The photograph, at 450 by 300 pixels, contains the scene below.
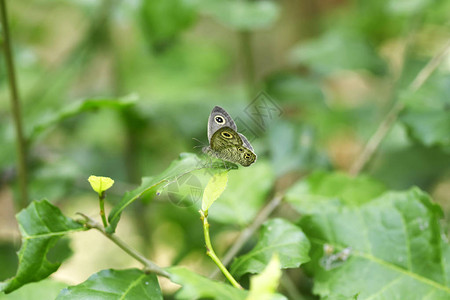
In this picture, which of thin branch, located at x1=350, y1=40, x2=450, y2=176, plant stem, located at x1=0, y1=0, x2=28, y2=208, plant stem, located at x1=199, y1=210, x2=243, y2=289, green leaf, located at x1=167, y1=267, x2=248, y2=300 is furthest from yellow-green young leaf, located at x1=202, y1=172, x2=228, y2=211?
thin branch, located at x1=350, y1=40, x2=450, y2=176

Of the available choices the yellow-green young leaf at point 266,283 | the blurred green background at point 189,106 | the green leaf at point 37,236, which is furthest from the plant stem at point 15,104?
the yellow-green young leaf at point 266,283

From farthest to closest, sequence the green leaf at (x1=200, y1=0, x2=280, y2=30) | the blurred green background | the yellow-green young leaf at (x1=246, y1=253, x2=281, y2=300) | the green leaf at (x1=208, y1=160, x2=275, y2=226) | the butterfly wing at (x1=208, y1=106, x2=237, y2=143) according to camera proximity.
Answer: the green leaf at (x1=200, y1=0, x2=280, y2=30) < the blurred green background < the green leaf at (x1=208, y1=160, x2=275, y2=226) < the butterfly wing at (x1=208, y1=106, x2=237, y2=143) < the yellow-green young leaf at (x1=246, y1=253, x2=281, y2=300)

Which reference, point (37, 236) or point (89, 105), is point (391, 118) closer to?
point (89, 105)

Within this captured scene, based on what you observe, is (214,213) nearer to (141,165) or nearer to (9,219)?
(141,165)

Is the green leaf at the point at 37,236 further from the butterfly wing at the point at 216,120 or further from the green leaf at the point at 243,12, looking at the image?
the green leaf at the point at 243,12

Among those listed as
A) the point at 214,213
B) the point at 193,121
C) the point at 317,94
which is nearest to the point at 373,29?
the point at 317,94

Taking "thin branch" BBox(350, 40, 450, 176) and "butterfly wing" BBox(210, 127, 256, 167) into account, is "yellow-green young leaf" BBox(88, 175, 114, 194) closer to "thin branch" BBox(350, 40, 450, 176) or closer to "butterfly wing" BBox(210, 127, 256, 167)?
"butterfly wing" BBox(210, 127, 256, 167)

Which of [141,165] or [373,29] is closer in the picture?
[141,165]
